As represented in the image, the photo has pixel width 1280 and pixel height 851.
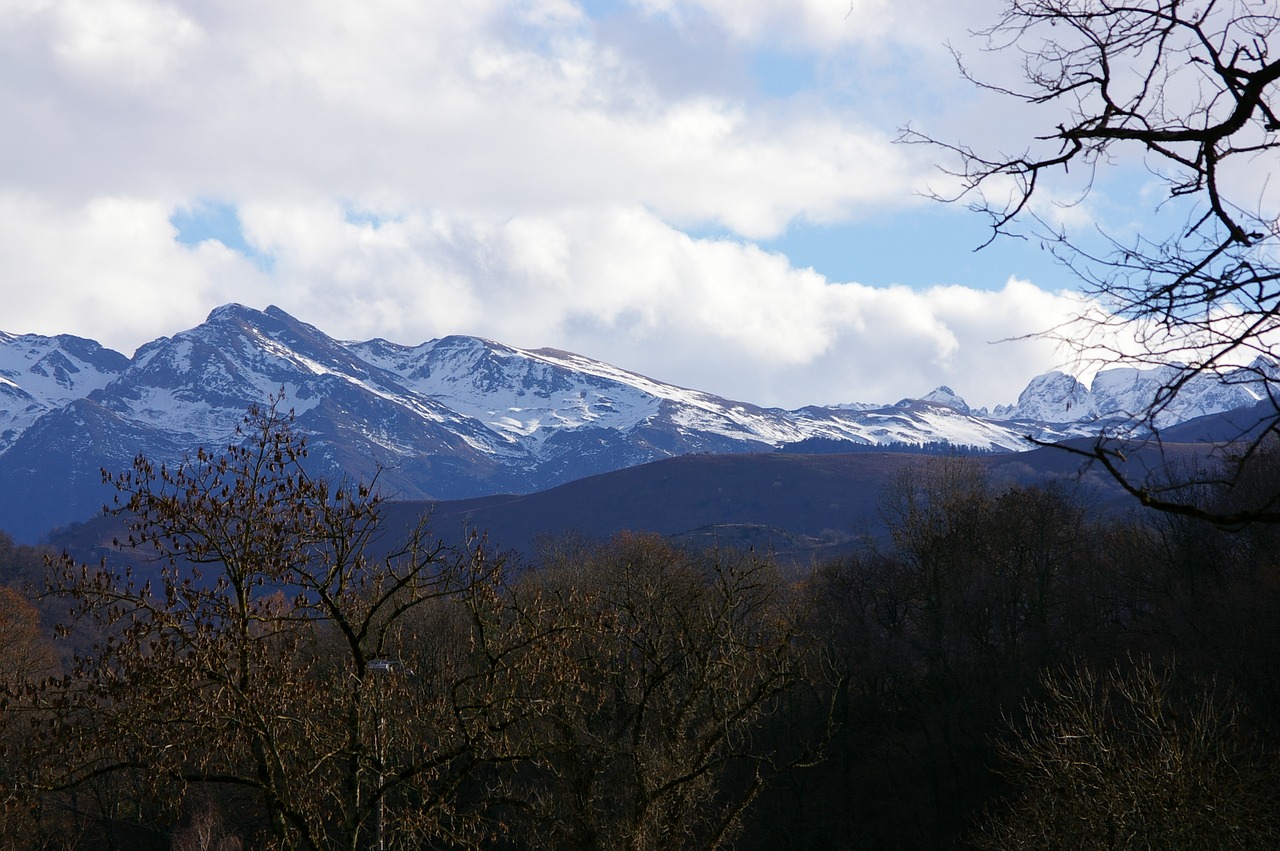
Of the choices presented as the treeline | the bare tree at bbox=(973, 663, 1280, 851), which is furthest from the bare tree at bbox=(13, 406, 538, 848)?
the bare tree at bbox=(973, 663, 1280, 851)

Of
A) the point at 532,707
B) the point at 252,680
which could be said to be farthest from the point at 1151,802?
the point at 252,680

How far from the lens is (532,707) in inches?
641

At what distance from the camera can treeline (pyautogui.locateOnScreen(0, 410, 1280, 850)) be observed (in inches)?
563

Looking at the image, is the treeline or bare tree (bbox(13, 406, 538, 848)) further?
the treeline

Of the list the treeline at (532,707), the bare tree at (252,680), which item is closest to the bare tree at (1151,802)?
the treeline at (532,707)

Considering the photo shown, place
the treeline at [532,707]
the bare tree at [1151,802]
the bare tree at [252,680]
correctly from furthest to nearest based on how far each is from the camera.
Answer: the bare tree at [1151,802] → the treeline at [532,707] → the bare tree at [252,680]

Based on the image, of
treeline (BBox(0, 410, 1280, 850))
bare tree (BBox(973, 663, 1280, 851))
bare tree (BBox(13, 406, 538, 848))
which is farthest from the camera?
bare tree (BBox(973, 663, 1280, 851))

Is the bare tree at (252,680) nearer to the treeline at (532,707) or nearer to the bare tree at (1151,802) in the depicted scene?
the treeline at (532,707)

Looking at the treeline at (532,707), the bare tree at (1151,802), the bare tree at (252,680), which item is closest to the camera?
the bare tree at (252,680)

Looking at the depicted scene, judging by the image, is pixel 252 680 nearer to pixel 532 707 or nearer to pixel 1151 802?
pixel 532 707

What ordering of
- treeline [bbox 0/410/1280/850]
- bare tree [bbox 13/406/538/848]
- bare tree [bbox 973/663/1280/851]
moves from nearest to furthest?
bare tree [bbox 13/406/538/848] → treeline [bbox 0/410/1280/850] → bare tree [bbox 973/663/1280/851]

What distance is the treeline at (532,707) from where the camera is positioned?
14.3 meters

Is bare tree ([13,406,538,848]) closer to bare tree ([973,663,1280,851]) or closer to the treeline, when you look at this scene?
the treeline

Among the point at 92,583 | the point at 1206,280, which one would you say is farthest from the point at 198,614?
the point at 1206,280
